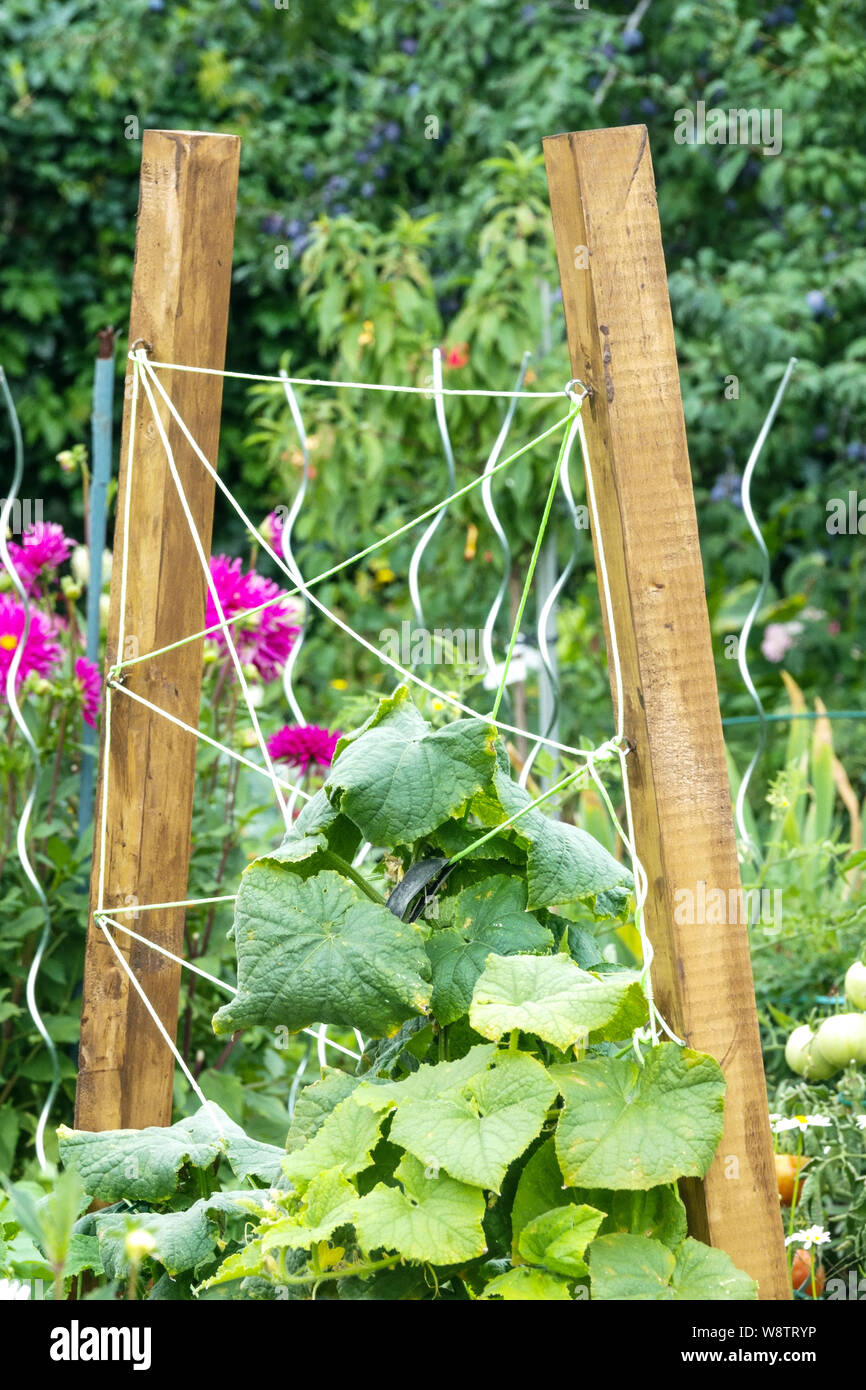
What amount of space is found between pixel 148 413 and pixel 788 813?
124 centimetres

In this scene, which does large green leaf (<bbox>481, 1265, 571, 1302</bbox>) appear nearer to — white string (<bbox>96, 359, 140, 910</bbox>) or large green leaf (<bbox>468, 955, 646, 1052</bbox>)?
large green leaf (<bbox>468, 955, 646, 1052</bbox>)

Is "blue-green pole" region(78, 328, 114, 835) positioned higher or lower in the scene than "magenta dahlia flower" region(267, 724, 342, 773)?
higher

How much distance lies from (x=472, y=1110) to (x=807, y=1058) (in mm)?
682

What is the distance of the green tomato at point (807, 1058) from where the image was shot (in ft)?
4.74

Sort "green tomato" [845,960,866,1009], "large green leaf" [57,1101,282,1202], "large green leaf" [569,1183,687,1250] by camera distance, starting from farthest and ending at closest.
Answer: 1. "green tomato" [845,960,866,1009]
2. "large green leaf" [57,1101,282,1202]
3. "large green leaf" [569,1183,687,1250]

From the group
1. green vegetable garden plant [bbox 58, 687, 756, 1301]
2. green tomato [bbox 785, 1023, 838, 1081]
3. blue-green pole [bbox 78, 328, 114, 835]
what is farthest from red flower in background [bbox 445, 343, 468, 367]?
green vegetable garden plant [bbox 58, 687, 756, 1301]

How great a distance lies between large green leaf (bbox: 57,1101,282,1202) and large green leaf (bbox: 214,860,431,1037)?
0.15 m

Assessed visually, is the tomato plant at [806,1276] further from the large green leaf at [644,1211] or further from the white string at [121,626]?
the white string at [121,626]

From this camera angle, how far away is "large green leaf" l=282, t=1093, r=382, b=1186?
960 mm

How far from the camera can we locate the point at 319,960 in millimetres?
1006

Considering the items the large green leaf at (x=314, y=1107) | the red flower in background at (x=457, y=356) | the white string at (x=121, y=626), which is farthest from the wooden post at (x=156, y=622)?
the red flower in background at (x=457, y=356)

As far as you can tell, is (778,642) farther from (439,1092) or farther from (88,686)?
(439,1092)

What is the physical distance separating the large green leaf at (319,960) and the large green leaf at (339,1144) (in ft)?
0.20

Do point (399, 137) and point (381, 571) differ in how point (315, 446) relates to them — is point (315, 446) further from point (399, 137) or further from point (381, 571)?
point (399, 137)
